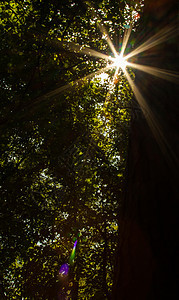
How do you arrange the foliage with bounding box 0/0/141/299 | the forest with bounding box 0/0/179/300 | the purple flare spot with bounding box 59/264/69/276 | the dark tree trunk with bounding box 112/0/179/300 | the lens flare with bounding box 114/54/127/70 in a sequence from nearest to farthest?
the dark tree trunk with bounding box 112/0/179/300
the forest with bounding box 0/0/179/300
the foliage with bounding box 0/0/141/299
the lens flare with bounding box 114/54/127/70
the purple flare spot with bounding box 59/264/69/276

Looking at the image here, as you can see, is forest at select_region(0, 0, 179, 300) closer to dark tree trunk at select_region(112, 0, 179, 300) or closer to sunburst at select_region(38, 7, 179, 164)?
sunburst at select_region(38, 7, 179, 164)

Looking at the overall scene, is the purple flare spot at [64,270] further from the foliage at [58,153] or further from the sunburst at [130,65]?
the sunburst at [130,65]

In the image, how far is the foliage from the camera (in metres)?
8.88

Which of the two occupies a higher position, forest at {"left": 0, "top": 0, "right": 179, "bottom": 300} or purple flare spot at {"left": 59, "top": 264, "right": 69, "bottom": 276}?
forest at {"left": 0, "top": 0, "right": 179, "bottom": 300}

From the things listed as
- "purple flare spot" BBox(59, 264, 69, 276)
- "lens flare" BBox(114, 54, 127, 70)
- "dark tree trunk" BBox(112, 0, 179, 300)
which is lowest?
"dark tree trunk" BBox(112, 0, 179, 300)

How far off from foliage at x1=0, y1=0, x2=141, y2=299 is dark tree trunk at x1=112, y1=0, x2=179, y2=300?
695cm

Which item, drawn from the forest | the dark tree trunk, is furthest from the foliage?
the dark tree trunk

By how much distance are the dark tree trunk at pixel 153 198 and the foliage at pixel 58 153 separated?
695 cm

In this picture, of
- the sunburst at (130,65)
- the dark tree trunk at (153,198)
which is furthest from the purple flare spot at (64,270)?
the dark tree trunk at (153,198)

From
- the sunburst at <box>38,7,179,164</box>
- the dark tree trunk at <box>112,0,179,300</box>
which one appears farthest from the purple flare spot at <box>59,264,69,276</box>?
the dark tree trunk at <box>112,0,179,300</box>

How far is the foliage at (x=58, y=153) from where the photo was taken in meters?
8.88

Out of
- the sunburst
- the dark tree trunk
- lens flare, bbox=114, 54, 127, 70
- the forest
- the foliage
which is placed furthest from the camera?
lens flare, bbox=114, 54, 127, 70

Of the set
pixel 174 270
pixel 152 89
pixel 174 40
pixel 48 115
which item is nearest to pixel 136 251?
pixel 174 270

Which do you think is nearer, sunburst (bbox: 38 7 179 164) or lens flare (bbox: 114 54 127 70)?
sunburst (bbox: 38 7 179 164)
